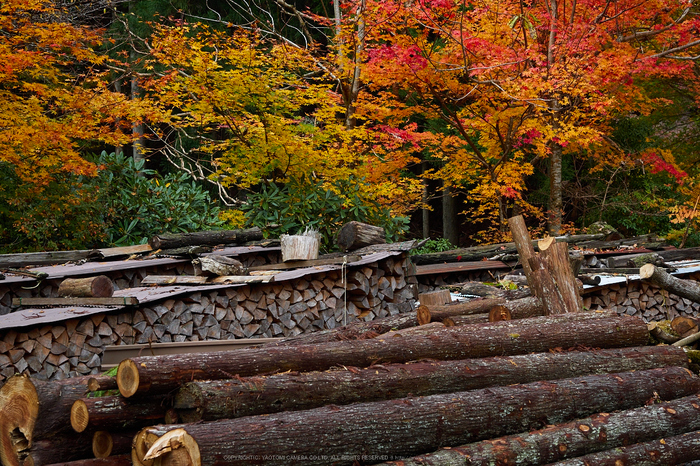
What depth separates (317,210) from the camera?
1126 centimetres

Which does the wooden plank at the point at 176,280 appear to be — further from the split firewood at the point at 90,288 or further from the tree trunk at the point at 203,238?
the tree trunk at the point at 203,238

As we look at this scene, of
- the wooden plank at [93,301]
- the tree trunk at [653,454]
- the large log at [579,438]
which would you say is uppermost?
the wooden plank at [93,301]

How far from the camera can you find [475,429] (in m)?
3.74

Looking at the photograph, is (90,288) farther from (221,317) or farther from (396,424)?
(396,424)

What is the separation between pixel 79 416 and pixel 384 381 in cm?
174

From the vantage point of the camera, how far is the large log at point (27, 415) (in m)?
3.35

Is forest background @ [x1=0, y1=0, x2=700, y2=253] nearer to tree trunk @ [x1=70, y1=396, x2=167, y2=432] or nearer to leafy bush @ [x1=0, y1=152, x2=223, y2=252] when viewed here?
leafy bush @ [x1=0, y1=152, x2=223, y2=252]

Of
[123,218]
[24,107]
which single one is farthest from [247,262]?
[24,107]

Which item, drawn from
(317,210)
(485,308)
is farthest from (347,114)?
(485,308)

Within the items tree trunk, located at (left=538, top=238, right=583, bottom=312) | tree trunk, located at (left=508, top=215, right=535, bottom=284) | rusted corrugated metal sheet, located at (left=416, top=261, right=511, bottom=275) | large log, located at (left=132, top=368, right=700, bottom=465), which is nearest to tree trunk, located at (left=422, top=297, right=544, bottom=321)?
tree trunk, located at (left=538, top=238, right=583, bottom=312)

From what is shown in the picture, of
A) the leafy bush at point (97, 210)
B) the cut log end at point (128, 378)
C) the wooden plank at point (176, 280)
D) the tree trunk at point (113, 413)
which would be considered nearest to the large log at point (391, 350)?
the cut log end at point (128, 378)

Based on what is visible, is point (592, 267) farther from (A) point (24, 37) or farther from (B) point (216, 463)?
(A) point (24, 37)

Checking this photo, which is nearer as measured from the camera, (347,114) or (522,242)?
(522,242)

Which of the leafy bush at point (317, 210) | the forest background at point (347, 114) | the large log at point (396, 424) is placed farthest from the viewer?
the forest background at point (347, 114)
